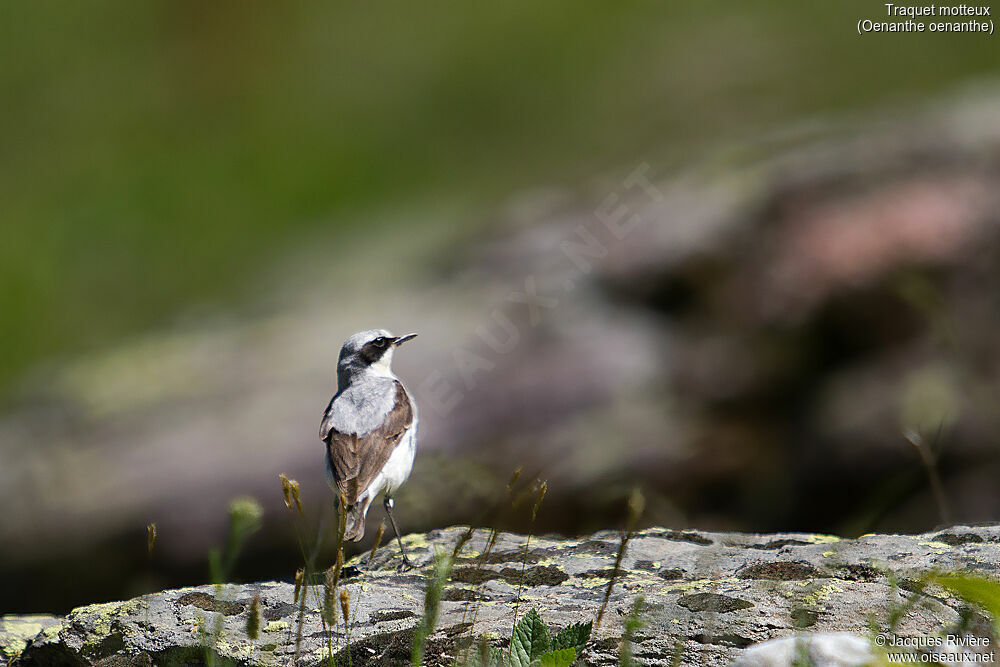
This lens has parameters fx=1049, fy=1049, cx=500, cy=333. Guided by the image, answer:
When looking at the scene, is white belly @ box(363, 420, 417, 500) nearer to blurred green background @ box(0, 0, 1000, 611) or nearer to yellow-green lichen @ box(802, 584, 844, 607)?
blurred green background @ box(0, 0, 1000, 611)

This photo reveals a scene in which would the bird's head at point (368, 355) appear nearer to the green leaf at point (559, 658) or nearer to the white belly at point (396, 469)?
the white belly at point (396, 469)

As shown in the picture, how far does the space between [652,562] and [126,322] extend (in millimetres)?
21371

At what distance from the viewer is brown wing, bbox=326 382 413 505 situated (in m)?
6.03

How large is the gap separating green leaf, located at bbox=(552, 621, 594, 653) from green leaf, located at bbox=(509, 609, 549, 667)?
0.05 meters

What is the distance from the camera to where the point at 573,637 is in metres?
4.14


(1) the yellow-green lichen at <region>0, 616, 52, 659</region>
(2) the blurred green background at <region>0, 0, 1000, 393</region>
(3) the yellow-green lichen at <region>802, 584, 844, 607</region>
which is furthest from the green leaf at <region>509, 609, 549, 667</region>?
(2) the blurred green background at <region>0, 0, 1000, 393</region>

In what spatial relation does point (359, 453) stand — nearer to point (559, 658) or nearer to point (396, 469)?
point (396, 469)

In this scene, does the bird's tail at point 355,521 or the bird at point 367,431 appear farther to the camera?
the bird at point 367,431

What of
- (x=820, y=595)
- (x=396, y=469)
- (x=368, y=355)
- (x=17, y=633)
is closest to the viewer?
(x=820, y=595)

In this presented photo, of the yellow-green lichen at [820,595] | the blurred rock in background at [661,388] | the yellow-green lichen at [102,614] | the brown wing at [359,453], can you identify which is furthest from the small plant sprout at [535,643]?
the blurred rock in background at [661,388]

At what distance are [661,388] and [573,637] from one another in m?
7.33

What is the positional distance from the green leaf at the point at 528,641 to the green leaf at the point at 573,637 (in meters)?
0.05

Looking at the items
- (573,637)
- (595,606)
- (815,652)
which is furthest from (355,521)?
(815,652)

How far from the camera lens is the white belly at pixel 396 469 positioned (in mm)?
6324
